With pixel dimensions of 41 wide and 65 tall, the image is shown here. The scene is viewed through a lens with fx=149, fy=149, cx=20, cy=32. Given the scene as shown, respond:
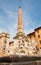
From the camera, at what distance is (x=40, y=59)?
4.36 metres

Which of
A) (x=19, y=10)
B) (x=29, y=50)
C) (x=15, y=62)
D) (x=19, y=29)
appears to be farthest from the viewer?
(x=19, y=10)

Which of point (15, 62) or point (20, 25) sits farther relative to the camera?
point (20, 25)

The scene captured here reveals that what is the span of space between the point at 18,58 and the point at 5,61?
0.40 m

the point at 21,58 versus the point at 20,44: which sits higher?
the point at 20,44

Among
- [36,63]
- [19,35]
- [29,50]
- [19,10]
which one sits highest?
[19,10]

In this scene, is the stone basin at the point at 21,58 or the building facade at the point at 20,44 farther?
the building facade at the point at 20,44

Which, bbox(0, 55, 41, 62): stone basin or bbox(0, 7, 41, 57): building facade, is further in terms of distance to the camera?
bbox(0, 7, 41, 57): building facade

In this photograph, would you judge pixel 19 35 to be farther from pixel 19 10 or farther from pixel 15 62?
pixel 15 62

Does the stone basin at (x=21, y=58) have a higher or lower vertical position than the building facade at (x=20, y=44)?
lower

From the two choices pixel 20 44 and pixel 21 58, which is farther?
pixel 20 44

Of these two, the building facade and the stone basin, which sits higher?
the building facade

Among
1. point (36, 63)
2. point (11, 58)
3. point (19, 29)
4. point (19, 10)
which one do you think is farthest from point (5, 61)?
point (19, 10)

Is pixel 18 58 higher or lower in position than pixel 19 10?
lower

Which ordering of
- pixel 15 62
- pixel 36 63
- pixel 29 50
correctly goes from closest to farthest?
pixel 36 63
pixel 15 62
pixel 29 50
